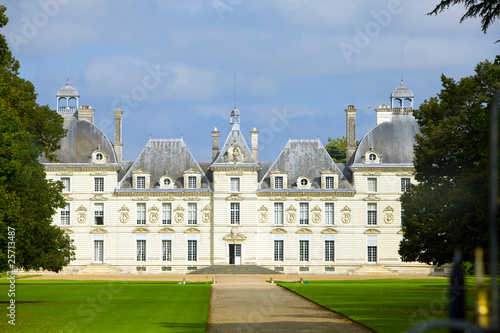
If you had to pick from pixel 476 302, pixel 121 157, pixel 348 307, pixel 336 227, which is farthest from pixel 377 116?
pixel 476 302

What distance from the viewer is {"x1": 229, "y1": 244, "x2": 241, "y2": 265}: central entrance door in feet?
184

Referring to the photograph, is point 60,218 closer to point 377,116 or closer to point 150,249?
point 150,249

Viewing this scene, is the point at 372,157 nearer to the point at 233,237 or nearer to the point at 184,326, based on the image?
the point at 233,237

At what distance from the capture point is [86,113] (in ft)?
196

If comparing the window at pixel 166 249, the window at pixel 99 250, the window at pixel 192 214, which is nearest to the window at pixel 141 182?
the window at pixel 192 214

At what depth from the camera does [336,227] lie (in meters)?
56.4

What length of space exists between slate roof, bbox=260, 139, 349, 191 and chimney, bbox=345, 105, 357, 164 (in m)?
1.77

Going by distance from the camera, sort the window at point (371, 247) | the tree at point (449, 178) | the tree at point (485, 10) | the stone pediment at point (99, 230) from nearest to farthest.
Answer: the tree at point (485, 10)
the tree at point (449, 178)
the stone pediment at point (99, 230)
the window at point (371, 247)

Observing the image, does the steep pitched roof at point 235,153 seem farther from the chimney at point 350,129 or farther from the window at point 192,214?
the chimney at point 350,129

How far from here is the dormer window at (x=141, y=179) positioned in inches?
2224

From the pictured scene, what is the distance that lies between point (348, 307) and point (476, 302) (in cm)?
1963

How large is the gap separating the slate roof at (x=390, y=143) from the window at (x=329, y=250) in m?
6.30

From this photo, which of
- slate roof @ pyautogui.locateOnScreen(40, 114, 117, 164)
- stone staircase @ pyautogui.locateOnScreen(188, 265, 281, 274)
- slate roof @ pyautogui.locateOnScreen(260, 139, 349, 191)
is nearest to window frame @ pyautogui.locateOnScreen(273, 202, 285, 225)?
slate roof @ pyautogui.locateOnScreen(260, 139, 349, 191)

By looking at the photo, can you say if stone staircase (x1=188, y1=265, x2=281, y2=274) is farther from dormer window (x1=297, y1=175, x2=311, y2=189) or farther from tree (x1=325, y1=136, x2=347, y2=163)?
tree (x1=325, y1=136, x2=347, y2=163)
